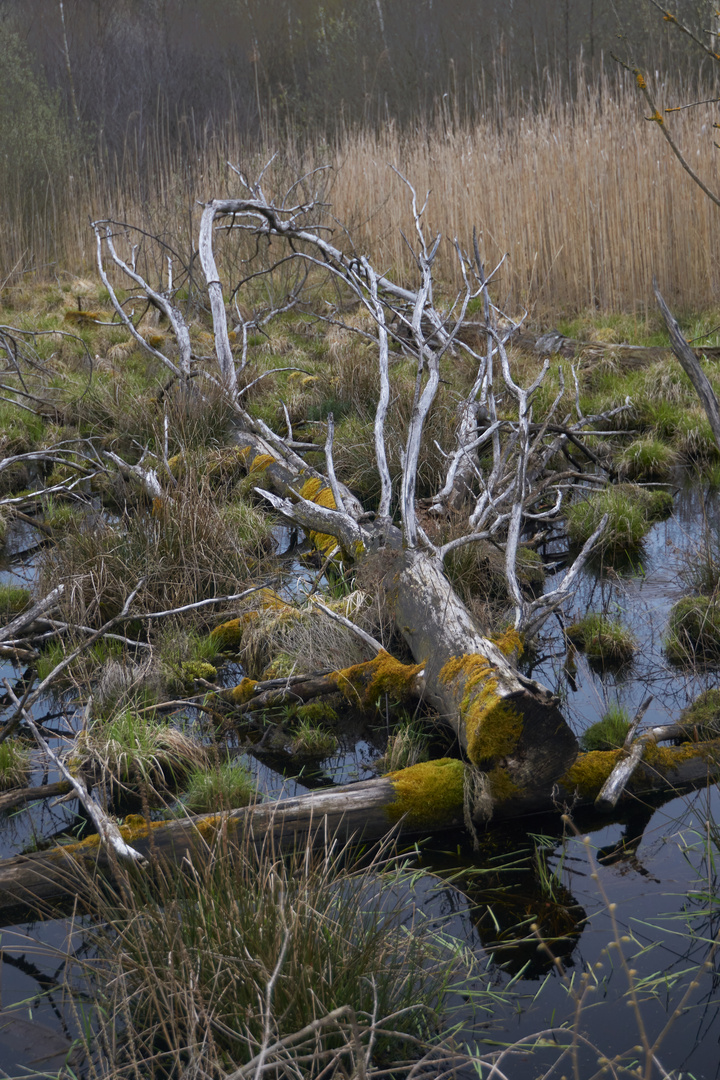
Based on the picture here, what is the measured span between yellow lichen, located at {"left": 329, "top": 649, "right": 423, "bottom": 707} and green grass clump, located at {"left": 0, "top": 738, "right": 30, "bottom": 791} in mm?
1038

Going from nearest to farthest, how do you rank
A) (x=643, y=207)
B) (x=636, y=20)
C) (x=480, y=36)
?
(x=643, y=207) → (x=636, y=20) → (x=480, y=36)

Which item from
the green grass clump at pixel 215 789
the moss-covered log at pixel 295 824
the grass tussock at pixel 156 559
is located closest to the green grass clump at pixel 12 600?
the grass tussock at pixel 156 559

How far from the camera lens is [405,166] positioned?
911cm

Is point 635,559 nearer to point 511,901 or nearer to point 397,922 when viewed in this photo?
point 511,901

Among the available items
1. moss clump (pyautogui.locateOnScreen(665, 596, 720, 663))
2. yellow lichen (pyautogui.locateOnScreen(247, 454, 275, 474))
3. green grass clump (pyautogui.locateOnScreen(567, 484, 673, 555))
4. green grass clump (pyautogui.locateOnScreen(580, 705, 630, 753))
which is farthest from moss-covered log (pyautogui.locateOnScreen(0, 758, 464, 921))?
yellow lichen (pyautogui.locateOnScreen(247, 454, 275, 474))

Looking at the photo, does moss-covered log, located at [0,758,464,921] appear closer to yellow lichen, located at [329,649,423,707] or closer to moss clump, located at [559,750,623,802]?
moss clump, located at [559,750,623,802]

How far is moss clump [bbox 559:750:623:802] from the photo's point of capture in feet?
7.86

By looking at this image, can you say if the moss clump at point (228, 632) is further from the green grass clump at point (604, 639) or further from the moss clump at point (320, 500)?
the green grass clump at point (604, 639)

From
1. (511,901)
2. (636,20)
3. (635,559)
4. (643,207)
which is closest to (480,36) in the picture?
(636,20)

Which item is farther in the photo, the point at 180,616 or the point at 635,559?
the point at 635,559

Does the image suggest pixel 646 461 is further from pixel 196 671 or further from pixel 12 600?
pixel 12 600

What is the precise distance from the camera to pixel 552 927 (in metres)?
2.04

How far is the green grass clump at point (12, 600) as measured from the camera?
374 cm

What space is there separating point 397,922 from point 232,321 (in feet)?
22.3
